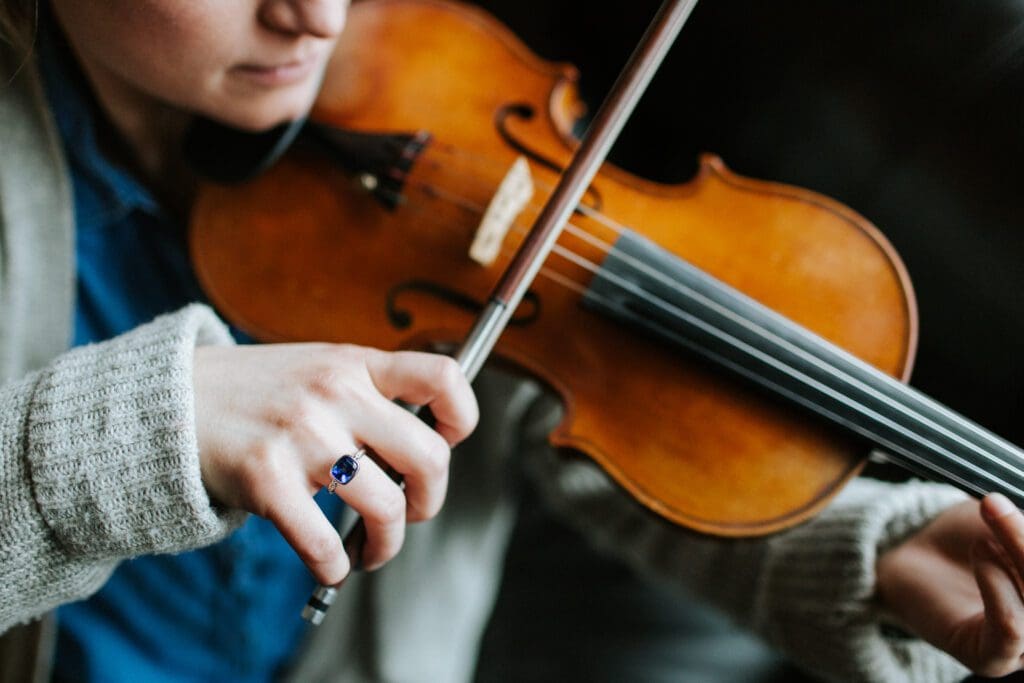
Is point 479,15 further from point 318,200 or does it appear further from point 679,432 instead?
point 679,432

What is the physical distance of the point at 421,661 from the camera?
0.71 m

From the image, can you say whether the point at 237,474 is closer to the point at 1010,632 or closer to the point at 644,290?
the point at 644,290

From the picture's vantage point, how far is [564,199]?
18.6 inches

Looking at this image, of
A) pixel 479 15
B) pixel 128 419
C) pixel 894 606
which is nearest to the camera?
pixel 128 419

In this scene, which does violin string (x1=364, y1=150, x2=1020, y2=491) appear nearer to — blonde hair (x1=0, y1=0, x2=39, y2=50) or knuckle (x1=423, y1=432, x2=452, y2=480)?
knuckle (x1=423, y1=432, x2=452, y2=480)

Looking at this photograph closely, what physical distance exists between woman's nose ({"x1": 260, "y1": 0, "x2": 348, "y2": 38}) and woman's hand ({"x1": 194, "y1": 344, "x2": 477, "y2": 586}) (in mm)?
219

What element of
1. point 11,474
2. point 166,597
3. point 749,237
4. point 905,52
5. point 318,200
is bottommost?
point 166,597

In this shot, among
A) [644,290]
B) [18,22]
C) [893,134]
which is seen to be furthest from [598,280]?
[18,22]

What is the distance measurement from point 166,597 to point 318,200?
0.40m

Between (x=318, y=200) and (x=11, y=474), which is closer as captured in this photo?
(x=11, y=474)

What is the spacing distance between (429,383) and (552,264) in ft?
0.58

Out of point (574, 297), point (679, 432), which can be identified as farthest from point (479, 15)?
point (679, 432)

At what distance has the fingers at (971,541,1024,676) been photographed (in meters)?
0.42

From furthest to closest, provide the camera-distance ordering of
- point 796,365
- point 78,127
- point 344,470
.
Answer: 1. point 78,127
2. point 796,365
3. point 344,470
